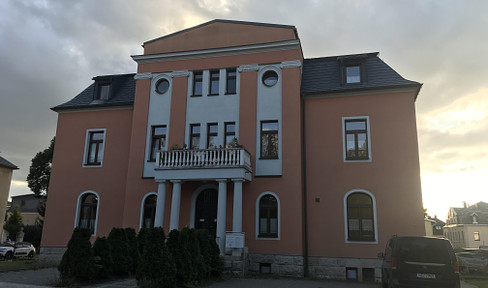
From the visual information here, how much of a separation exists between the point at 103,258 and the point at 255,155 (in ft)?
25.1

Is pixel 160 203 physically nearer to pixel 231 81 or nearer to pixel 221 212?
pixel 221 212

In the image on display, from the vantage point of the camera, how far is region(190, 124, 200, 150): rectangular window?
58.1 feet


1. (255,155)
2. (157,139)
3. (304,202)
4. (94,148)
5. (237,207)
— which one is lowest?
(237,207)

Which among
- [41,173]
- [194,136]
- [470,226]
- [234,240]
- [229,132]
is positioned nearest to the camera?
[234,240]

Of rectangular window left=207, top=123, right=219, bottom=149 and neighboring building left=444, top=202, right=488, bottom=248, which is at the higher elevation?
rectangular window left=207, top=123, right=219, bottom=149

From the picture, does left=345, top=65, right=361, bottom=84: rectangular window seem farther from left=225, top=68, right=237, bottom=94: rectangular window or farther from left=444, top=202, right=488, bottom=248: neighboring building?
left=444, top=202, right=488, bottom=248: neighboring building

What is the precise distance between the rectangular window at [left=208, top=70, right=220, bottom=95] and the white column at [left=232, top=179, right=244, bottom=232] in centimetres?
526

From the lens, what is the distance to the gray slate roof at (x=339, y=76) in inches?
653

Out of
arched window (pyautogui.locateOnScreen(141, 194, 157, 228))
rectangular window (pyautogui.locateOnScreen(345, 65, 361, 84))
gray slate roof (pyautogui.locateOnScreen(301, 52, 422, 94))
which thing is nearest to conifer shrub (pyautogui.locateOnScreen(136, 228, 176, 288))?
arched window (pyautogui.locateOnScreen(141, 194, 157, 228))

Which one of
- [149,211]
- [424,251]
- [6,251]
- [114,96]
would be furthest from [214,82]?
[6,251]

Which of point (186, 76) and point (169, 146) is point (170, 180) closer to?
point (169, 146)

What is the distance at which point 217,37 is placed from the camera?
18375mm

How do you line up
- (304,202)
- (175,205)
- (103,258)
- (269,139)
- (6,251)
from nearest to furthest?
1. (103,258)
2. (175,205)
3. (304,202)
4. (269,139)
5. (6,251)

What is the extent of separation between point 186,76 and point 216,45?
86.3 inches
